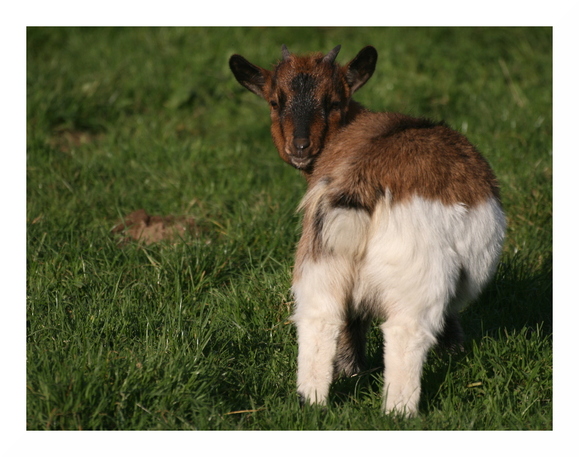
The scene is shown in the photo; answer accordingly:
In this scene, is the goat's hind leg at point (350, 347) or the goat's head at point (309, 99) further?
the goat's head at point (309, 99)

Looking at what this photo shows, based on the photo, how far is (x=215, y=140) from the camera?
7.89 m

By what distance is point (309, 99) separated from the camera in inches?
179

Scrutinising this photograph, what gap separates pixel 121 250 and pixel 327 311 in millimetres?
2259

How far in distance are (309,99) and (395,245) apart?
1474 mm

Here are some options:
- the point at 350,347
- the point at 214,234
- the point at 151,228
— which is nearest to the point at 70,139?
the point at 151,228

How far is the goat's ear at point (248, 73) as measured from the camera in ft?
16.6

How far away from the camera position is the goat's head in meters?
4.48

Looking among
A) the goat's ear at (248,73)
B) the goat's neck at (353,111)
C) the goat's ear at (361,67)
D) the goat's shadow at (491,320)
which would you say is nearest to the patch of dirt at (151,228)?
the goat's ear at (248,73)

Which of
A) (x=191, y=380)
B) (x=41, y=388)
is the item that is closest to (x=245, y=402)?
(x=191, y=380)

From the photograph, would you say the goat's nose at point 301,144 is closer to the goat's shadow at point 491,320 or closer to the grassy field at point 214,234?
the grassy field at point 214,234

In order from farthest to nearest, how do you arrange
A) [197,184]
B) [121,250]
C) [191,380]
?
[197,184]
[121,250]
[191,380]

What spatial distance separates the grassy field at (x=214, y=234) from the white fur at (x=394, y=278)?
0.81ft

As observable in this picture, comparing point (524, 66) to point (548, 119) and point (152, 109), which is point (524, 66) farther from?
point (152, 109)

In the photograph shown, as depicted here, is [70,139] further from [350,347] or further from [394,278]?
[394,278]
